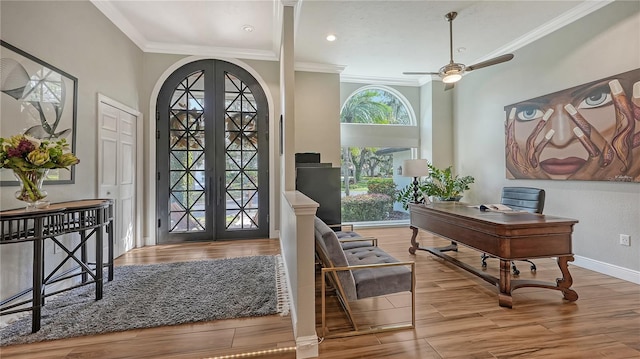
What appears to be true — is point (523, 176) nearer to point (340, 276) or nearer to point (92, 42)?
point (340, 276)

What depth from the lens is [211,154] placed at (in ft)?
15.0

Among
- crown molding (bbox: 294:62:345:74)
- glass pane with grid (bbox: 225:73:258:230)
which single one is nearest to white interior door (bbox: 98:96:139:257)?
glass pane with grid (bbox: 225:73:258:230)

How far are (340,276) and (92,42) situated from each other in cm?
376

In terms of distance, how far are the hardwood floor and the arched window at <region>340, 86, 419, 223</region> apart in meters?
3.18

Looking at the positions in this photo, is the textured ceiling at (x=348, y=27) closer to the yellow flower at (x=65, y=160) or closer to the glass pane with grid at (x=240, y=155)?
the glass pane with grid at (x=240, y=155)

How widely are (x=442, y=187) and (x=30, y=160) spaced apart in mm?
5389

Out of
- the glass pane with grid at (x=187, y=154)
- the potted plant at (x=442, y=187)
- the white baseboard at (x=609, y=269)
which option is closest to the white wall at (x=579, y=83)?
the white baseboard at (x=609, y=269)

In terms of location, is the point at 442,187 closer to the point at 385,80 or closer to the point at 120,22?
the point at 385,80

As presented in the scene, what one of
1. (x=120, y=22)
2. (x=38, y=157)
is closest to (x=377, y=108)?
(x=120, y=22)

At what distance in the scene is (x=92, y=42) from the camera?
3.23m

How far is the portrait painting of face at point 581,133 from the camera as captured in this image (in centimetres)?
298

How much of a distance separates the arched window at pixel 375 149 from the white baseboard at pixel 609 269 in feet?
9.90

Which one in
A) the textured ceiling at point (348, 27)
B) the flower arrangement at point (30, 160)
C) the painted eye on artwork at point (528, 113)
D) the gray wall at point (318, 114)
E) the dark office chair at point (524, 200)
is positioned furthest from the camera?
the gray wall at point (318, 114)

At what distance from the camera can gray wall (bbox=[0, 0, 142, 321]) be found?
2.25 m
